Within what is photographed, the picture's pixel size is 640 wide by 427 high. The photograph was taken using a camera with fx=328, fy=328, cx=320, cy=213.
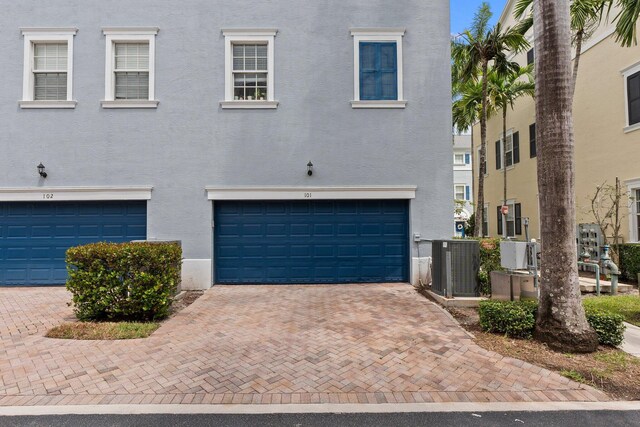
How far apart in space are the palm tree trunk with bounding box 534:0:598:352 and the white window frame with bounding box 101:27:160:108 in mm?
8912

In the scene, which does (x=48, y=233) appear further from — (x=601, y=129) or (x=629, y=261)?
(x=601, y=129)

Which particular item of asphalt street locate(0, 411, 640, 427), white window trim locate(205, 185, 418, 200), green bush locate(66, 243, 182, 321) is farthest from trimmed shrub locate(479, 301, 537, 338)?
green bush locate(66, 243, 182, 321)

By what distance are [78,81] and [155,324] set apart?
736 centimetres

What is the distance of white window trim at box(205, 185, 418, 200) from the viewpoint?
8.94 metres

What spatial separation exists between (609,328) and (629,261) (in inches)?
275

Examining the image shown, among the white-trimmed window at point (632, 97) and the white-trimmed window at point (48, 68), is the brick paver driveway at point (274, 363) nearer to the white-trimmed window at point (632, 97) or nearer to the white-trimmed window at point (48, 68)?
the white-trimmed window at point (48, 68)

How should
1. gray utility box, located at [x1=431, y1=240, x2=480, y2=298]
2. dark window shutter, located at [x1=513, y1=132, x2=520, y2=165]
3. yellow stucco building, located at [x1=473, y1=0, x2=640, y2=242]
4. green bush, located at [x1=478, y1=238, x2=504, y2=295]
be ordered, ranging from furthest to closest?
dark window shutter, located at [x1=513, y1=132, x2=520, y2=165] → yellow stucco building, located at [x1=473, y1=0, x2=640, y2=242] → green bush, located at [x1=478, y1=238, x2=504, y2=295] → gray utility box, located at [x1=431, y1=240, x2=480, y2=298]

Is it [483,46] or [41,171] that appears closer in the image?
[41,171]

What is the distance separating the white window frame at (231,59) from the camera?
904 cm

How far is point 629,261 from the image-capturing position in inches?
377

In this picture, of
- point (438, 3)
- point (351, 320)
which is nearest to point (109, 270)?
point (351, 320)

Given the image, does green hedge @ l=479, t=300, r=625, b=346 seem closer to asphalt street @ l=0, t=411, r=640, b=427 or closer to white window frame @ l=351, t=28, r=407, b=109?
asphalt street @ l=0, t=411, r=640, b=427

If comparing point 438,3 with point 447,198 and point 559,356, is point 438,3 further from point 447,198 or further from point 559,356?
point 559,356

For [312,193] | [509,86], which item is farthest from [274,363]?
[509,86]
